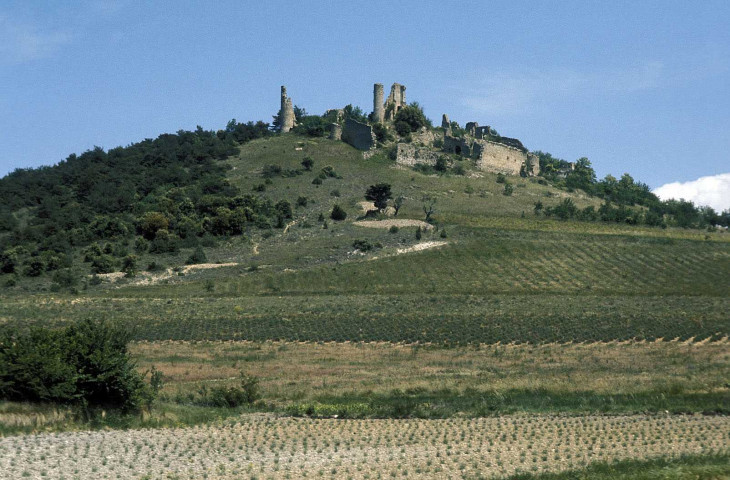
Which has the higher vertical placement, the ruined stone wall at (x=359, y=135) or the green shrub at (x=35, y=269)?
the ruined stone wall at (x=359, y=135)

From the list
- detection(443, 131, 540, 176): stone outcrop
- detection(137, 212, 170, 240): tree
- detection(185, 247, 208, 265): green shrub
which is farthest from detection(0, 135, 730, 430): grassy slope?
detection(443, 131, 540, 176): stone outcrop

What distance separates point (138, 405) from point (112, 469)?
5051 millimetres

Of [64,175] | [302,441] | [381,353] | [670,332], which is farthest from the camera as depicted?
[64,175]

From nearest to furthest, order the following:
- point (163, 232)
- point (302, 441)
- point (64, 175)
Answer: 1. point (302, 441)
2. point (163, 232)
3. point (64, 175)

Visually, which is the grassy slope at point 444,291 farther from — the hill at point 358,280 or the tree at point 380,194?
the tree at point 380,194

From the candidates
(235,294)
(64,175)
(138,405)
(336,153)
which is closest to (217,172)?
(336,153)

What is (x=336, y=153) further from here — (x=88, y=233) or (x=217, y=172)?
(x=88, y=233)

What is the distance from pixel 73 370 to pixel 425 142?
282 ft

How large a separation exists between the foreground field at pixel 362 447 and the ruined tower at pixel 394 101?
291 ft

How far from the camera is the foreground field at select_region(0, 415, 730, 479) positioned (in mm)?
→ 13750

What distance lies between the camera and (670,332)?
126ft

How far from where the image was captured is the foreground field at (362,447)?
13750 millimetres

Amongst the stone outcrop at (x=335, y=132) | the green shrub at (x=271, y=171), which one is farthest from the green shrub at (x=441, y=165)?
the green shrub at (x=271, y=171)

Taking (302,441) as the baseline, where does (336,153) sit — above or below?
above
